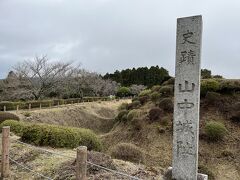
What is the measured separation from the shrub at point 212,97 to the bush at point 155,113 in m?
3.75

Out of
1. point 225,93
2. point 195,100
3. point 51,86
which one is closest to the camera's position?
point 195,100

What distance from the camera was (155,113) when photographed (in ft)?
82.7

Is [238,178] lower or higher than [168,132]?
lower

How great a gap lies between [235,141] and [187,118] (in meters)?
16.3

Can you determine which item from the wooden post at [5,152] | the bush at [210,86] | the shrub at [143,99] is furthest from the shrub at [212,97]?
the wooden post at [5,152]

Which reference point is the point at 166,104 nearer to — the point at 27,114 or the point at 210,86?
the point at 210,86

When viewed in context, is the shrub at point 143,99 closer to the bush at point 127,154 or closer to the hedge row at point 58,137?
the bush at point 127,154

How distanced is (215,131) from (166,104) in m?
5.90

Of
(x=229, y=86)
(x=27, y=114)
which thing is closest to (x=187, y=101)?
(x=229, y=86)

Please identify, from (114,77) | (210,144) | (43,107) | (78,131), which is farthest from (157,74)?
(78,131)

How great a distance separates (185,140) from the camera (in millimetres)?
5785

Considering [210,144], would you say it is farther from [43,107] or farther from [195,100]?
[43,107]

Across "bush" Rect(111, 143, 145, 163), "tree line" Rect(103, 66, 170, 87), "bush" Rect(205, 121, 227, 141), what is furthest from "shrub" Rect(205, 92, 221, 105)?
"tree line" Rect(103, 66, 170, 87)

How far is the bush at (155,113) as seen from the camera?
82.1 feet
